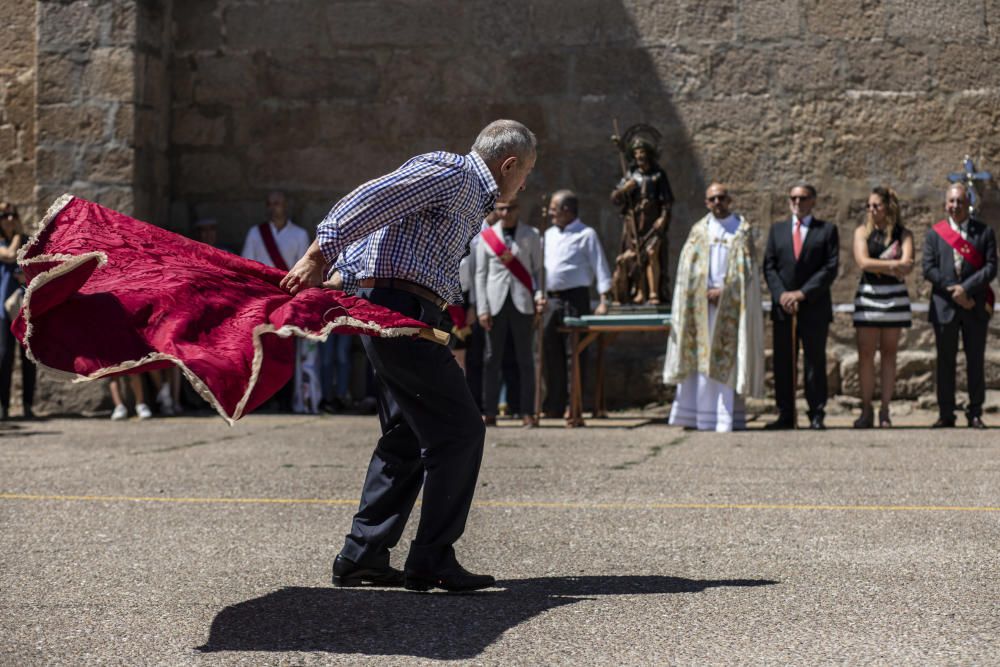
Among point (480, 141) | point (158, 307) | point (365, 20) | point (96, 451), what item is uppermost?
point (365, 20)

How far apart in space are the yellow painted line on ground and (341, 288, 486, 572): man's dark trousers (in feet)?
6.18

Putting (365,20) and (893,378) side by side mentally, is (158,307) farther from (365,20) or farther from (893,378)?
(365,20)

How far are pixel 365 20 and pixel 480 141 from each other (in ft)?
29.8

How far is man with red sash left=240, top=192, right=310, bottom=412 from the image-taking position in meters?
13.2

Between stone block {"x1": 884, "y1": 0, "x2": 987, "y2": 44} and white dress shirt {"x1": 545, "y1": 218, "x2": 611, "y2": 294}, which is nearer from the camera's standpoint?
white dress shirt {"x1": 545, "y1": 218, "x2": 611, "y2": 294}

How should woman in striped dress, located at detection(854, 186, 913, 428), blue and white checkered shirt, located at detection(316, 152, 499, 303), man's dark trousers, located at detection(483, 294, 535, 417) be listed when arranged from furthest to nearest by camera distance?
man's dark trousers, located at detection(483, 294, 535, 417) → woman in striped dress, located at detection(854, 186, 913, 428) → blue and white checkered shirt, located at detection(316, 152, 499, 303)

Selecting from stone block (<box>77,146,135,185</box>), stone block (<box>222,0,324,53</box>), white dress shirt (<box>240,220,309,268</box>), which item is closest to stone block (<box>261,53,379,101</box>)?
stone block (<box>222,0,324,53</box>)

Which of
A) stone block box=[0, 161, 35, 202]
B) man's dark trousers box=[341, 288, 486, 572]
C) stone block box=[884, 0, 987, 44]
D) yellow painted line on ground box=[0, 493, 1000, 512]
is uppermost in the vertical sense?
stone block box=[884, 0, 987, 44]

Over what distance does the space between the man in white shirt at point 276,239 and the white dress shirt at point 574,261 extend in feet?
7.22

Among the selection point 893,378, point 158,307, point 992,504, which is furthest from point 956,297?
point 158,307

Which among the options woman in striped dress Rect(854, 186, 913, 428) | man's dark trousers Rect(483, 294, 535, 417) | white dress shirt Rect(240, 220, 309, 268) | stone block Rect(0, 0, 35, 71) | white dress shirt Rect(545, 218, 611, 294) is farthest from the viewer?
stone block Rect(0, 0, 35, 71)

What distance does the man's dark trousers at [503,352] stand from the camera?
11779mm

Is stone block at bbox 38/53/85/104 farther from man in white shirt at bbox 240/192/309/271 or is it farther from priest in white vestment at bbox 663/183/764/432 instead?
priest in white vestment at bbox 663/183/764/432

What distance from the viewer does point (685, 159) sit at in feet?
44.0
